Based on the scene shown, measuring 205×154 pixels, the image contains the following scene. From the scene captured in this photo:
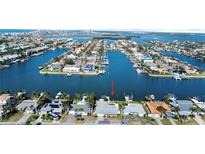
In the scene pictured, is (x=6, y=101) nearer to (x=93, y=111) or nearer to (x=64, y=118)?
(x=64, y=118)

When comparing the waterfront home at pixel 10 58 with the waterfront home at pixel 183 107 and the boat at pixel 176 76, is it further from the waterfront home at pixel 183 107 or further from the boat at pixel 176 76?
the waterfront home at pixel 183 107

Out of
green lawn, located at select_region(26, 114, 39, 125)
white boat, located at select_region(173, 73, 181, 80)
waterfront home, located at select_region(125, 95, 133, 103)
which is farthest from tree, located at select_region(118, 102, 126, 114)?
white boat, located at select_region(173, 73, 181, 80)

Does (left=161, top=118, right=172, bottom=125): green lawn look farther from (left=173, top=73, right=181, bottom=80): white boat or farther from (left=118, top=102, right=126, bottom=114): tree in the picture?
(left=173, top=73, right=181, bottom=80): white boat

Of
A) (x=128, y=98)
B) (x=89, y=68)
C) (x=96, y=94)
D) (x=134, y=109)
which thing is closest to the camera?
(x=134, y=109)

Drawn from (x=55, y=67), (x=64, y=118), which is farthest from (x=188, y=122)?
(x=55, y=67)

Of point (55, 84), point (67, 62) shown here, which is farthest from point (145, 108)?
point (67, 62)

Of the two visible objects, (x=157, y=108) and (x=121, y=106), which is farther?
(x=121, y=106)

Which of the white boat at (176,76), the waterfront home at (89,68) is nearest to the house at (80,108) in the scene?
the waterfront home at (89,68)
